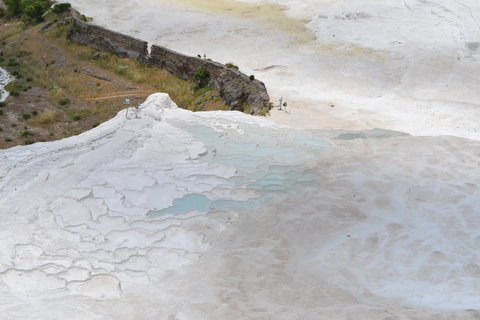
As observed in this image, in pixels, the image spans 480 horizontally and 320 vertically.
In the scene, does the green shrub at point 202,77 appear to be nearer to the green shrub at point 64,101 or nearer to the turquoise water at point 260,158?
the green shrub at point 64,101

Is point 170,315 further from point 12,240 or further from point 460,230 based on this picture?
point 460,230

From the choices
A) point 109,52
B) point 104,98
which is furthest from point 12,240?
point 109,52

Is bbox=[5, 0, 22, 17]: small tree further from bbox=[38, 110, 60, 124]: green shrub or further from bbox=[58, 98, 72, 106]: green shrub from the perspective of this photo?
bbox=[38, 110, 60, 124]: green shrub

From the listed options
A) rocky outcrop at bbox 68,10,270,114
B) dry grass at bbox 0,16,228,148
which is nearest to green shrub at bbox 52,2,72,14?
rocky outcrop at bbox 68,10,270,114

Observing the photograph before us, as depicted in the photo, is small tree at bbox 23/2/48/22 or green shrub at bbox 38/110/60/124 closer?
green shrub at bbox 38/110/60/124

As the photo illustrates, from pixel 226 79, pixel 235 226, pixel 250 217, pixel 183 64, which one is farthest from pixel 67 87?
pixel 235 226

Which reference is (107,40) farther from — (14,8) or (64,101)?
(14,8)
